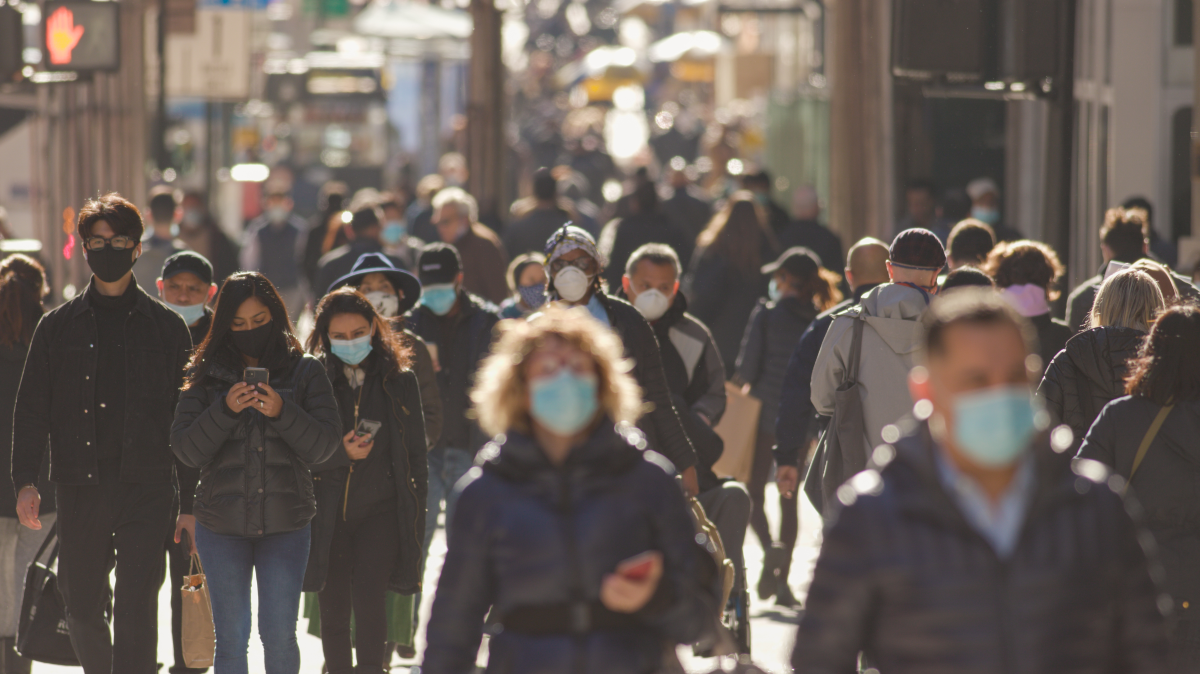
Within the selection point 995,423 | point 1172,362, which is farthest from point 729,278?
point 995,423

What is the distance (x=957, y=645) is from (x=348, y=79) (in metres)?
29.7

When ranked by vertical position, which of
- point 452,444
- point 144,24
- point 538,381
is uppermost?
point 144,24

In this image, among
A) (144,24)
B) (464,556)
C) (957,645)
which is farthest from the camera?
(144,24)

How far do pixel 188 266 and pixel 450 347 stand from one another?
1.59m

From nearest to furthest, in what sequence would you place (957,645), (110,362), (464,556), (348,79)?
(957,645), (464,556), (110,362), (348,79)

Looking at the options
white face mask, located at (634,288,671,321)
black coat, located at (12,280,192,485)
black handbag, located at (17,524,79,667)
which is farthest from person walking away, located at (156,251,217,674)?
white face mask, located at (634,288,671,321)

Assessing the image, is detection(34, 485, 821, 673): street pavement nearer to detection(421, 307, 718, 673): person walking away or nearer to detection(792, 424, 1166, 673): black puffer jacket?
detection(421, 307, 718, 673): person walking away

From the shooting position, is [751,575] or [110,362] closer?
[110,362]

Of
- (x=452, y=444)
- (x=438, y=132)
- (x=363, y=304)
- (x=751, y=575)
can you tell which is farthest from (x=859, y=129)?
(x=438, y=132)

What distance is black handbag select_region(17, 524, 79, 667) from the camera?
6.36 m

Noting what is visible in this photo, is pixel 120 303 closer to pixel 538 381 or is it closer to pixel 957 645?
pixel 538 381

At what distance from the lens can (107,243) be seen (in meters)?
6.12

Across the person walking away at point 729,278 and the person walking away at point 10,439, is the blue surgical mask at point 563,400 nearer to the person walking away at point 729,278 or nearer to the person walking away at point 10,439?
the person walking away at point 10,439

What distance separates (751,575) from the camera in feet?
30.2
